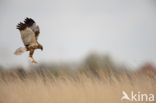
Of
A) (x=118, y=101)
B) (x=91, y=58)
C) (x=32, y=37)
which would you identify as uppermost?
(x=32, y=37)

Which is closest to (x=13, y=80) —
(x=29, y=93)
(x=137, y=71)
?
(x=29, y=93)

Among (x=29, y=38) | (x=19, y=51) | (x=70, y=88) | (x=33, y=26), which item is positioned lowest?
(x=70, y=88)

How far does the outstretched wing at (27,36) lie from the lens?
187 inches

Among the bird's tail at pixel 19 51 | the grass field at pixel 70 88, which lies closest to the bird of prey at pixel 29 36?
the bird's tail at pixel 19 51

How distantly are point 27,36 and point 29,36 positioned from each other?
0.04m

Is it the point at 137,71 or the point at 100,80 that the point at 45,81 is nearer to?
the point at 100,80

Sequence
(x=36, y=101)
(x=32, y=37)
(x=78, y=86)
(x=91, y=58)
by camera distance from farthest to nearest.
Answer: (x=91, y=58), (x=32, y=37), (x=78, y=86), (x=36, y=101)

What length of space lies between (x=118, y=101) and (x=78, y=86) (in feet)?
2.49

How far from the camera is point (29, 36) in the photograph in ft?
15.6

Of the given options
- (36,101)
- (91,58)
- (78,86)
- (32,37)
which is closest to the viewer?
(36,101)

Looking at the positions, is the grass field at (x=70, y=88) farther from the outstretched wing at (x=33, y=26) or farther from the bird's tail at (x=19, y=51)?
the outstretched wing at (x=33, y=26)

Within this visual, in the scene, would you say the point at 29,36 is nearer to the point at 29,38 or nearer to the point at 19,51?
the point at 29,38

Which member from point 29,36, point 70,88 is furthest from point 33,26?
point 70,88

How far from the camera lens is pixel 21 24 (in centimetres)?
488
